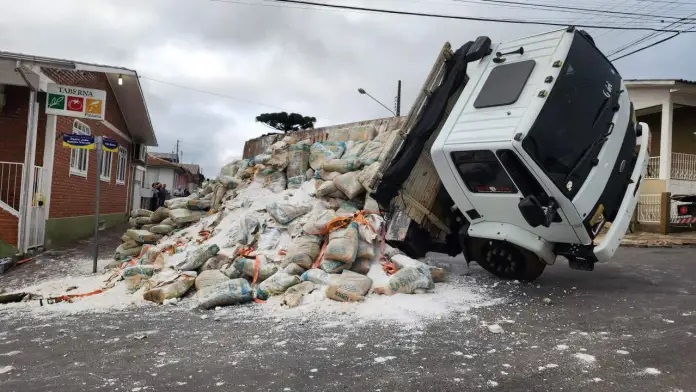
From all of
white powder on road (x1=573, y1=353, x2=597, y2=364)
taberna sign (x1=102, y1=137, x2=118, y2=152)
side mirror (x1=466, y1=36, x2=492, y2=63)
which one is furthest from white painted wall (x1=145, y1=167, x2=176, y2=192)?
white powder on road (x1=573, y1=353, x2=597, y2=364)

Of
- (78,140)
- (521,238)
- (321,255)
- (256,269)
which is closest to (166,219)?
(78,140)

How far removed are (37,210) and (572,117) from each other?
10.6 m

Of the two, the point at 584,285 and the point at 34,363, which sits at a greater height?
the point at 584,285

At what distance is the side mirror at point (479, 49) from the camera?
5.44 m

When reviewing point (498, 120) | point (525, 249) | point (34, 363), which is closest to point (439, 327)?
point (525, 249)

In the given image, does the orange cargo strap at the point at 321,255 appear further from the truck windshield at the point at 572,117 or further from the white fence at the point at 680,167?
the white fence at the point at 680,167

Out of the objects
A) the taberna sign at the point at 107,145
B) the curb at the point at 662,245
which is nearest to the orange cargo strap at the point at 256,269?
the taberna sign at the point at 107,145

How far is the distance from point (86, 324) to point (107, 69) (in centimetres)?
913

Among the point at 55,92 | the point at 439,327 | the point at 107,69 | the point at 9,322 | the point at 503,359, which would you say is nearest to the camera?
the point at 503,359

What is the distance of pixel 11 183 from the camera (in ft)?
32.1

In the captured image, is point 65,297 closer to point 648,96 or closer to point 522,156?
point 522,156

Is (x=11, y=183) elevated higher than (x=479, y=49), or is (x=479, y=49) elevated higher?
(x=479, y=49)

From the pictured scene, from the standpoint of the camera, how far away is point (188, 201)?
10.1 m

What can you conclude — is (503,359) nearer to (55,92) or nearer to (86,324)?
(86,324)
